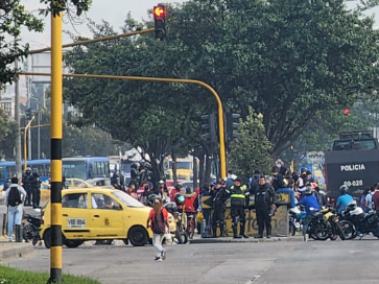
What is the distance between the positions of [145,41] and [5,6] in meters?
43.5

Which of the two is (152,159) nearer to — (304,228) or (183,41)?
(183,41)

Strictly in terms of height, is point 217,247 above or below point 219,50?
below

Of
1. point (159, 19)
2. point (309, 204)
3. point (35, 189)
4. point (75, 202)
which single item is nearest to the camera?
point (159, 19)

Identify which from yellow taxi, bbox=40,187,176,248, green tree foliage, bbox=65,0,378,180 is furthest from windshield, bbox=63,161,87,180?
yellow taxi, bbox=40,187,176,248

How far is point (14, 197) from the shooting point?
31594 mm

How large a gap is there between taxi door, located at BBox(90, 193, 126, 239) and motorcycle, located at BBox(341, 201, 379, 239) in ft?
20.0

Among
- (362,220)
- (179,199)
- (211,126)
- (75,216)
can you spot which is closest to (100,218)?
(75,216)

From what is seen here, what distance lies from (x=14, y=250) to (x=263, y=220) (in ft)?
27.4

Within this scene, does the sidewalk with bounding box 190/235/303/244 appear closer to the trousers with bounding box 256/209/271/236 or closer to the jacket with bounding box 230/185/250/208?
the trousers with bounding box 256/209/271/236

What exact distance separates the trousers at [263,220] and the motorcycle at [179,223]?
2.06 metres

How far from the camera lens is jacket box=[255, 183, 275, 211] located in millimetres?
31234

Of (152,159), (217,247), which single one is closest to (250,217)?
(217,247)

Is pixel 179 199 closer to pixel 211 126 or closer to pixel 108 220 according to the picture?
pixel 211 126

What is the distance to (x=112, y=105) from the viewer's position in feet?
183
